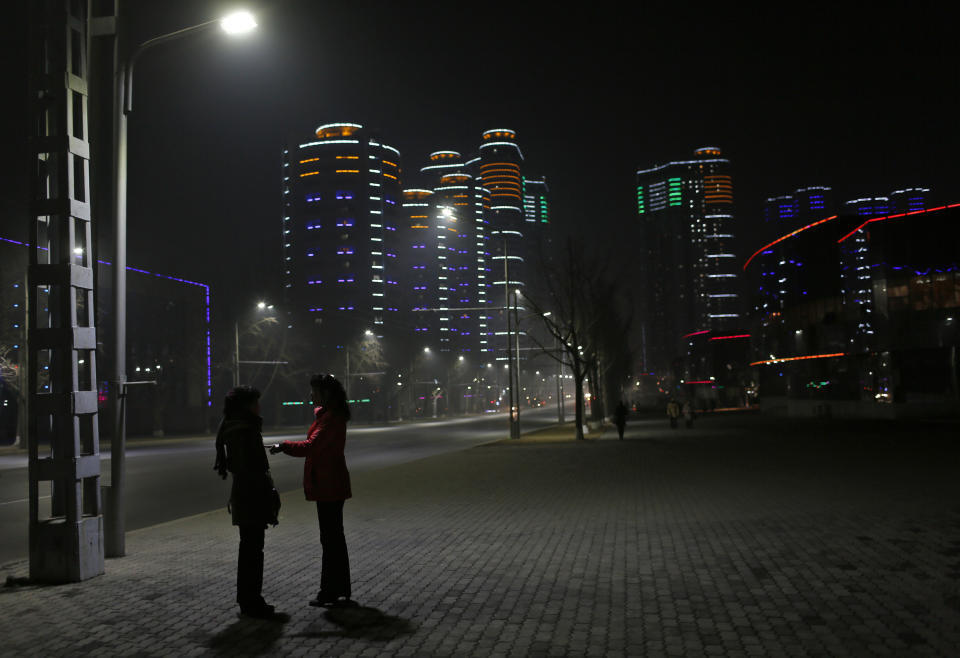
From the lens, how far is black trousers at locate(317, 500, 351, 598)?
6527 millimetres

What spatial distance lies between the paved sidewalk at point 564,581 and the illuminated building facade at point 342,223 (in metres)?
149

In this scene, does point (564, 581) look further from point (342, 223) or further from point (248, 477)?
point (342, 223)

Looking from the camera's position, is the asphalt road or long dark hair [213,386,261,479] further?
the asphalt road

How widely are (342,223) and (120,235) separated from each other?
159m

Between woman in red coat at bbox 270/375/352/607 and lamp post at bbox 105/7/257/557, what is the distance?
329cm

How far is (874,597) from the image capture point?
6363 mm

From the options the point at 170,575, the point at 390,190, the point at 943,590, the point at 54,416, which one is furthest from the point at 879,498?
the point at 390,190

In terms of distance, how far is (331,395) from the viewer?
681 cm

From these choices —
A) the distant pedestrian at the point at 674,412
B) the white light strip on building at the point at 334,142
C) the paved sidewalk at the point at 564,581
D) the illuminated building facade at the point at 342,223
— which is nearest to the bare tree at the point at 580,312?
the distant pedestrian at the point at 674,412

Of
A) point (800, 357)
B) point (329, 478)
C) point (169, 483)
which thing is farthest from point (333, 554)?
point (800, 357)

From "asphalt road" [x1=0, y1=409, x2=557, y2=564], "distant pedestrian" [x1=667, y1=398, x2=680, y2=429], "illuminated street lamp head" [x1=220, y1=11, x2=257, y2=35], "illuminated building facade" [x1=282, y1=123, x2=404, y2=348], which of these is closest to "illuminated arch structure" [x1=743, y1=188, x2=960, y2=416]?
"distant pedestrian" [x1=667, y1=398, x2=680, y2=429]

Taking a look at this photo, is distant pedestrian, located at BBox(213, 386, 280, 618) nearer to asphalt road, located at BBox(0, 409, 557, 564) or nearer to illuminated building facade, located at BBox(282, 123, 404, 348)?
asphalt road, located at BBox(0, 409, 557, 564)

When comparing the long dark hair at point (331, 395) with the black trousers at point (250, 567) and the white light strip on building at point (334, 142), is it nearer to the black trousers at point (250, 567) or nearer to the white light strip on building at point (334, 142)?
the black trousers at point (250, 567)

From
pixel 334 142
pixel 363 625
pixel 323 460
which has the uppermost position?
pixel 334 142
